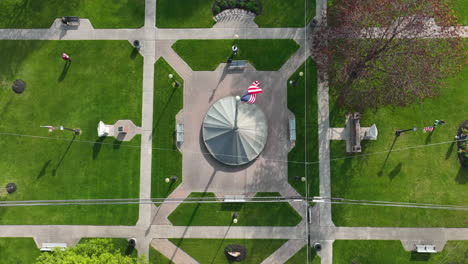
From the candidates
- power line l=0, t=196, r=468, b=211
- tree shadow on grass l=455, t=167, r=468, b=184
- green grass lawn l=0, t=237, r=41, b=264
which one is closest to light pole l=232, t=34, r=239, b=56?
power line l=0, t=196, r=468, b=211

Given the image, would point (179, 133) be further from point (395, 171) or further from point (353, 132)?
point (395, 171)

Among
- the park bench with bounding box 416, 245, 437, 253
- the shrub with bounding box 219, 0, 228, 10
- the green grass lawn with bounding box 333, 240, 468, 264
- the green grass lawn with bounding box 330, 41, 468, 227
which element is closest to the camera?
the park bench with bounding box 416, 245, 437, 253

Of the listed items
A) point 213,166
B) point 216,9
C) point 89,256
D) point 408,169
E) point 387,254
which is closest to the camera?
point 89,256

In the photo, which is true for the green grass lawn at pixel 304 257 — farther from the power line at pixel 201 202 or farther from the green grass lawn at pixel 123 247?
the green grass lawn at pixel 123 247

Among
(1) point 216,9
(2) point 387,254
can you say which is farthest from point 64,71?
(2) point 387,254

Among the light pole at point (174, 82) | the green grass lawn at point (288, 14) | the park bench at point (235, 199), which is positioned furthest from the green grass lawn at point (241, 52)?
the park bench at point (235, 199)

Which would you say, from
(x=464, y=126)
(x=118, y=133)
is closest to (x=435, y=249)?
(x=464, y=126)

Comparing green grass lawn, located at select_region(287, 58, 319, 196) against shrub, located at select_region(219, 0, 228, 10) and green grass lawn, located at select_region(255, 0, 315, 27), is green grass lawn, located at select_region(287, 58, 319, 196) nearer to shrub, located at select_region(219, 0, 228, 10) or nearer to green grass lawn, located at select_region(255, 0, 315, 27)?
green grass lawn, located at select_region(255, 0, 315, 27)

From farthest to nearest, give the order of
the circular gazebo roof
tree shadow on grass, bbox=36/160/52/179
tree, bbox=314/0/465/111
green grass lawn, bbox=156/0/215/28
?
green grass lawn, bbox=156/0/215/28 → tree shadow on grass, bbox=36/160/52/179 → the circular gazebo roof → tree, bbox=314/0/465/111
